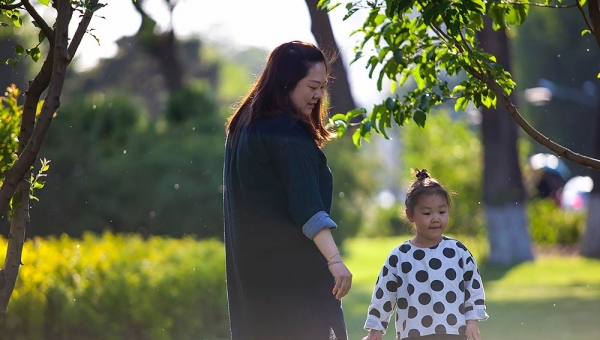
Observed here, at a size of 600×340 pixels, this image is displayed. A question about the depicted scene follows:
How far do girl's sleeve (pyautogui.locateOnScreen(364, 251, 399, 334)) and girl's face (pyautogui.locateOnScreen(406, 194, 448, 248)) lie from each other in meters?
0.15

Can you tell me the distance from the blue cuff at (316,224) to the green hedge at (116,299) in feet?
15.1

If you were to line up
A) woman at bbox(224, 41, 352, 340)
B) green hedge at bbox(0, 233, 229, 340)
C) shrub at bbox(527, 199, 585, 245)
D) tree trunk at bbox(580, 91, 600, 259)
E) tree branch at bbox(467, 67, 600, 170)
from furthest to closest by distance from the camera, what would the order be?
shrub at bbox(527, 199, 585, 245)
tree trunk at bbox(580, 91, 600, 259)
green hedge at bbox(0, 233, 229, 340)
tree branch at bbox(467, 67, 600, 170)
woman at bbox(224, 41, 352, 340)

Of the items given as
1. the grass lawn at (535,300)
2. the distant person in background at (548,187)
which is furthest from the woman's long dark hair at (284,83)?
the distant person in background at (548,187)

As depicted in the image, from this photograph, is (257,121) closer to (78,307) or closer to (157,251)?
(78,307)

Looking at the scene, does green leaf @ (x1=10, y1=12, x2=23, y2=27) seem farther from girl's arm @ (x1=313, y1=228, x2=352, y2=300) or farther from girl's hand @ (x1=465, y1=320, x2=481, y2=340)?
girl's hand @ (x1=465, y1=320, x2=481, y2=340)

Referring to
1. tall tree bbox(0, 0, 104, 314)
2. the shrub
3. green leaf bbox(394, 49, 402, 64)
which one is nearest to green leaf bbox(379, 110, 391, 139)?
green leaf bbox(394, 49, 402, 64)

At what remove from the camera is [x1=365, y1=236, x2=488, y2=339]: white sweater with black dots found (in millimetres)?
3973

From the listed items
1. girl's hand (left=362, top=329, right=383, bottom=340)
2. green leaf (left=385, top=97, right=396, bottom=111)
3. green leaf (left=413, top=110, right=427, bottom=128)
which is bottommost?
girl's hand (left=362, top=329, right=383, bottom=340)

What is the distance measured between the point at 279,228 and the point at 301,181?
21cm

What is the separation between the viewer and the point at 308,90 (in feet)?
11.6

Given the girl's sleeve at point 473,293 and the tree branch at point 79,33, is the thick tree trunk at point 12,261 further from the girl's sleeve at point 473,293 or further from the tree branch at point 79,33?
the girl's sleeve at point 473,293

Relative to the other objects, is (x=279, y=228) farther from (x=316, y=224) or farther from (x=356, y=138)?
(x=356, y=138)

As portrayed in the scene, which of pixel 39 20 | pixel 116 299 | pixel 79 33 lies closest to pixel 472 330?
pixel 79 33

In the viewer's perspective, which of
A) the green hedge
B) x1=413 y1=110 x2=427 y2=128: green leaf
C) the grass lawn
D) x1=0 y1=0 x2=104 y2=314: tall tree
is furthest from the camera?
the grass lawn
